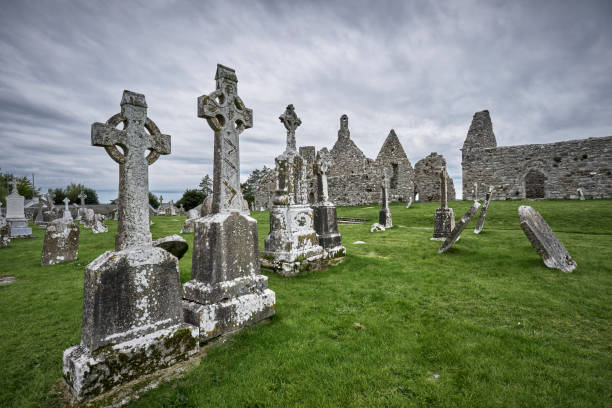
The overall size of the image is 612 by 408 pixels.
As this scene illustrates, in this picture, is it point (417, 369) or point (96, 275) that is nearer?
point (96, 275)

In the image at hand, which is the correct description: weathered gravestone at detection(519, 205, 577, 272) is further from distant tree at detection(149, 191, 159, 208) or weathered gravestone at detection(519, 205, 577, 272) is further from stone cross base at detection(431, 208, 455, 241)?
distant tree at detection(149, 191, 159, 208)

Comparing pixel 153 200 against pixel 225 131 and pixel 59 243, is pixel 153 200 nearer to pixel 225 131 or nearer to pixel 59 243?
pixel 59 243

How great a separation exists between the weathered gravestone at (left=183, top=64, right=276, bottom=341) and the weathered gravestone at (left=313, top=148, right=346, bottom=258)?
3.60 metres

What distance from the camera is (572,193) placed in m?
19.2

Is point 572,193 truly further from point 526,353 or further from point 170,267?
point 170,267

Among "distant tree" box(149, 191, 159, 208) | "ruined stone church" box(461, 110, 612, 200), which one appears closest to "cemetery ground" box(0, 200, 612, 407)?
"ruined stone church" box(461, 110, 612, 200)

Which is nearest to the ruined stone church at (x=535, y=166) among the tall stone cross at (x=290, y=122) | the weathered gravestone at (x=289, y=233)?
the tall stone cross at (x=290, y=122)

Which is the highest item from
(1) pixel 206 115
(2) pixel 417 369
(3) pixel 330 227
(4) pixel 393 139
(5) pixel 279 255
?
(4) pixel 393 139

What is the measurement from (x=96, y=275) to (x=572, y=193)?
1030 inches

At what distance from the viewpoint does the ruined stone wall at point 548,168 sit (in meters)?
18.3

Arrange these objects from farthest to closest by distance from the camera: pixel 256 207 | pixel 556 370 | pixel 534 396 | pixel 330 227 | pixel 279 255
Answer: pixel 256 207 < pixel 330 227 < pixel 279 255 < pixel 556 370 < pixel 534 396

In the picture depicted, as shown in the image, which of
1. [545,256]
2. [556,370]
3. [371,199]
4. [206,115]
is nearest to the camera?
[556,370]

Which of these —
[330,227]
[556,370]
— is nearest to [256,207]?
[330,227]

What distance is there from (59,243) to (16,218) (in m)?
11.2
